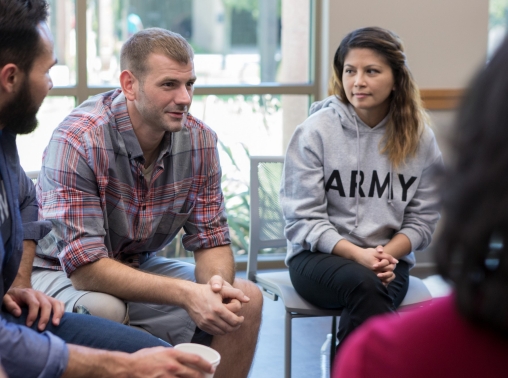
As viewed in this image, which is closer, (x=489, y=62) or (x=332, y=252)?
(x=489, y=62)

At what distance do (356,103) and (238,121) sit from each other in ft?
6.13

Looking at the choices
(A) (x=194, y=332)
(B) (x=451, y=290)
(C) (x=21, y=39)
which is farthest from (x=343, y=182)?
(B) (x=451, y=290)

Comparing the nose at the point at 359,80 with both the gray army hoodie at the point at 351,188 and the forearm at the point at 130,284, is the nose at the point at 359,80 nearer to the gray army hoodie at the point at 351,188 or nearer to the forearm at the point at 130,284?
the gray army hoodie at the point at 351,188

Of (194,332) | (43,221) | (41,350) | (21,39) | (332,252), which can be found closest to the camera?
(41,350)

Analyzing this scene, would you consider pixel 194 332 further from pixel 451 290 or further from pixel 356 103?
pixel 451 290

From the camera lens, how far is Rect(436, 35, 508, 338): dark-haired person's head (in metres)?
0.55

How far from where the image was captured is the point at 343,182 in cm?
254

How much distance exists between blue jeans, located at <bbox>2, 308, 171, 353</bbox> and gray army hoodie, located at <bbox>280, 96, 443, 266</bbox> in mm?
871

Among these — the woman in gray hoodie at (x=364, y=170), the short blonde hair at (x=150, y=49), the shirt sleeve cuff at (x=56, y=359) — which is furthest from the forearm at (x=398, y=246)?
the shirt sleeve cuff at (x=56, y=359)

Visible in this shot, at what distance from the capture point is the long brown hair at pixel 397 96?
257cm

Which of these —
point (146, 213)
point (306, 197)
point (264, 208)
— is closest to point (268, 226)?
point (264, 208)

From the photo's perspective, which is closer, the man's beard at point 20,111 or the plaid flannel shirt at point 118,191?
the man's beard at point 20,111

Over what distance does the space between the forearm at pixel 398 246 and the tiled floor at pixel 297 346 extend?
217 mm

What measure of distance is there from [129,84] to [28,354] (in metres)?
1.13
